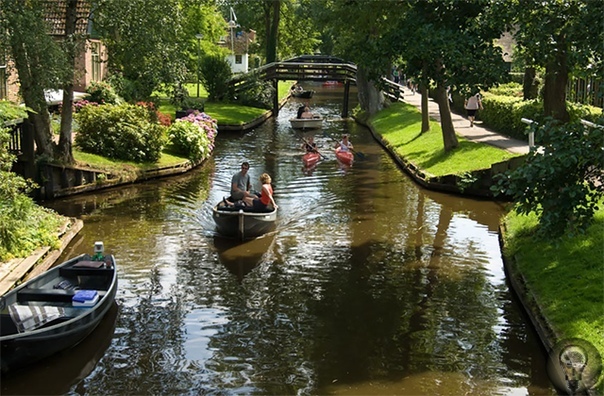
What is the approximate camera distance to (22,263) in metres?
14.7

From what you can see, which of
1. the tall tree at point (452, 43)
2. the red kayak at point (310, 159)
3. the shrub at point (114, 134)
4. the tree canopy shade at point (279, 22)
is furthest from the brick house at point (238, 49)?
the tall tree at point (452, 43)

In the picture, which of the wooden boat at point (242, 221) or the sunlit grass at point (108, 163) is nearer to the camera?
the wooden boat at point (242, 221)

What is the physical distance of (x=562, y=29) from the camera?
12.9 metres

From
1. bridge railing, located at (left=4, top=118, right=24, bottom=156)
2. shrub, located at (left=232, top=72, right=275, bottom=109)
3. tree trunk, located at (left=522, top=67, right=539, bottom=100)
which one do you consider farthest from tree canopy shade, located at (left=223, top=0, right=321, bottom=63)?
bridge railing, located at (left=4, top=118, right=24, bottom=156)

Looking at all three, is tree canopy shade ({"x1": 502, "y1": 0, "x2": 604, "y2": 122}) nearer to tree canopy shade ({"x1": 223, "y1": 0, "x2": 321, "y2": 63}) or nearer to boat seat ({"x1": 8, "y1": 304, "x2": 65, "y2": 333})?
boat seat ({"x1": 8, "y1": 304, "x2": 65, "y2": 333})

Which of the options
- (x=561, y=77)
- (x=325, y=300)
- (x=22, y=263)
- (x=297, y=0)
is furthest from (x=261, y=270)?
(x=297, y=0)

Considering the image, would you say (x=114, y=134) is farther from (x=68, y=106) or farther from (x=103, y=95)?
(x=103, y=95)

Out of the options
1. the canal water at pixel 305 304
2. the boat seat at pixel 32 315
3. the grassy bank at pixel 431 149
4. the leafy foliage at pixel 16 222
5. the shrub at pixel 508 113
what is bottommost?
the canal water at pixel 305 304

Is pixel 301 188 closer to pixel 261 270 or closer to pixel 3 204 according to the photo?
pixel 261 270

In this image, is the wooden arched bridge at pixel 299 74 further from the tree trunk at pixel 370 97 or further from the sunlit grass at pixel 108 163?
the sunlit grass at pixel 108 163

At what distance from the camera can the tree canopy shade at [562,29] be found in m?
12.0

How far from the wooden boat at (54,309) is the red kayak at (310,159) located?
1614 centimetres

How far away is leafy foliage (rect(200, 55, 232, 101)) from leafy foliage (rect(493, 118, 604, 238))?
38.7 metres

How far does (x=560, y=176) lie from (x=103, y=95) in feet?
90.0
